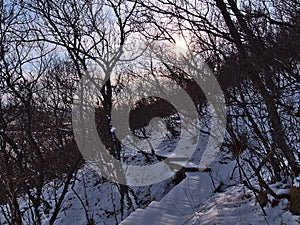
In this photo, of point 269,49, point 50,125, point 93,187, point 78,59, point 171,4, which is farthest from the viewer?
point 93,187

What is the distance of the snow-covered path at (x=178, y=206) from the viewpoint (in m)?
4.68

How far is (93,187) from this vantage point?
41.4 feet

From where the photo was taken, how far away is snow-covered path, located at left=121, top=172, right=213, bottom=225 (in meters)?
4.68

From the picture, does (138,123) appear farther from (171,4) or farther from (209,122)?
(171,4)

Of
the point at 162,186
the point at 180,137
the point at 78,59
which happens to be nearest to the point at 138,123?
the point at 180,137

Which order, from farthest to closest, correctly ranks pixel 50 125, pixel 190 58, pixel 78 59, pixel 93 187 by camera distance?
pixel 93 187
pixel 50 125
pixel 78 59
pixel 190 58

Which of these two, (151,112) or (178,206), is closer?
(178,206)

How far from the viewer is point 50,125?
37.6 feet

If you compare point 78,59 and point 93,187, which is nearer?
point 78,59

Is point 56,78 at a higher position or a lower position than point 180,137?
higher

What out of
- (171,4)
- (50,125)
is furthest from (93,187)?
(171,4)

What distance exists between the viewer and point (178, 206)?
5879mm

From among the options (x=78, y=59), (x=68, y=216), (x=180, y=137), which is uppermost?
(x=78, y=59)

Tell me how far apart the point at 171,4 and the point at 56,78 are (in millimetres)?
9903
